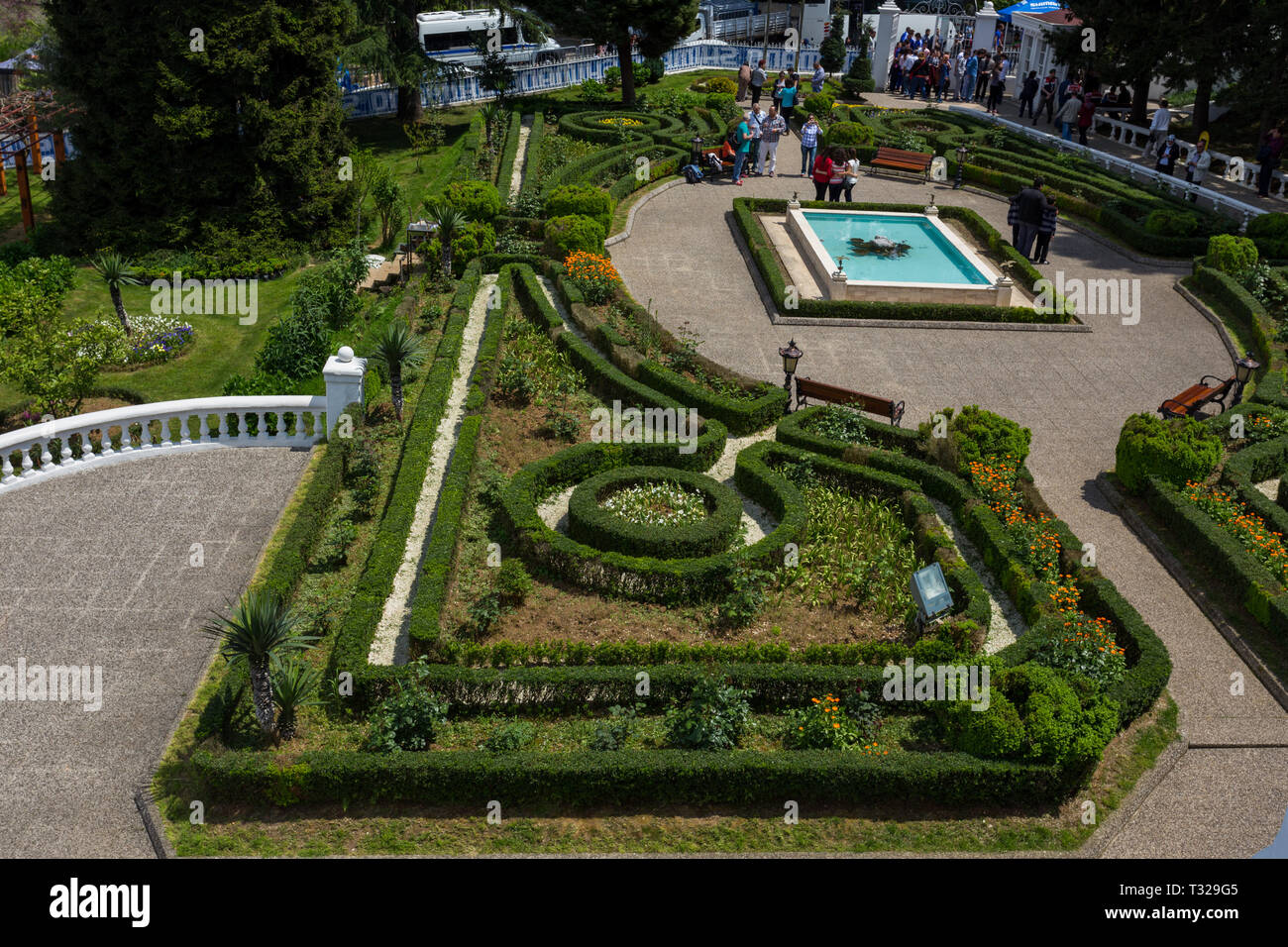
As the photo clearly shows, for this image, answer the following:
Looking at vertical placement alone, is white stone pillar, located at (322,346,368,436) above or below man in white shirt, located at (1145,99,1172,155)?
below

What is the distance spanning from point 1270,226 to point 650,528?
2204cm

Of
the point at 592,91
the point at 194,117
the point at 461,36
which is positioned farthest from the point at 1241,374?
the point at 461,36

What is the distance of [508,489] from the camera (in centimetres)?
1731

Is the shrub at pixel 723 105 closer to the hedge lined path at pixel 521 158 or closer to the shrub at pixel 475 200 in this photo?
the hedge lined path at pixel 521 158

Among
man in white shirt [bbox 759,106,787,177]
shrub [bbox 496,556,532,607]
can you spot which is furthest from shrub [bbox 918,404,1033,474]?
man in white shirt [bbox 759,106,787,177]

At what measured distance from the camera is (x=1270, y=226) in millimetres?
29266

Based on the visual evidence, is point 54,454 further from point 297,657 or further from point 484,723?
point 484,723

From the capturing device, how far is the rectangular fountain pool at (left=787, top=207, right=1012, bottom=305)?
26.5 metres

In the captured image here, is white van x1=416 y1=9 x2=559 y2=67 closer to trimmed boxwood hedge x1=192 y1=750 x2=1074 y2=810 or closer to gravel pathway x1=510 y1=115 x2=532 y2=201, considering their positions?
gravel pathway x1=510 y1=115 x2=532 y2=201

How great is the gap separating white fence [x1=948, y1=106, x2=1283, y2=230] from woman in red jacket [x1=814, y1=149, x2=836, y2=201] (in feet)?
26.4

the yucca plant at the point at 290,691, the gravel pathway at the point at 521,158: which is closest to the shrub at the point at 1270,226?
the gravel pathway at the point at 521,158

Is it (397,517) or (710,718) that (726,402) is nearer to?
(397,517)

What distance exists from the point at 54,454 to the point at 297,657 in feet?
26.3

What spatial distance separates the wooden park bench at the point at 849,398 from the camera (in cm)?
1986
